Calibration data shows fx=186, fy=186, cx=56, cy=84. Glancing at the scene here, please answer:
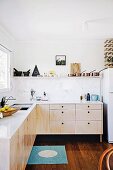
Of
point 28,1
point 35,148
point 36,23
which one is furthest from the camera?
point 35,148

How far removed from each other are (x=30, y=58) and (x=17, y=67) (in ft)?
1.34

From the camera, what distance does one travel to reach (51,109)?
4.23 m

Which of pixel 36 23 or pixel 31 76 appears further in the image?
pixel 31 76

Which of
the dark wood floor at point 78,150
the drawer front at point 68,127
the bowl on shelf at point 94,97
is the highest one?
the bowl on shelf at point 94,97

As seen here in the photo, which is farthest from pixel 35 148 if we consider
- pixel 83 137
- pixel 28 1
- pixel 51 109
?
pixel 28 1

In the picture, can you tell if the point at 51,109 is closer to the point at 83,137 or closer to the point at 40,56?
the point at 83,137

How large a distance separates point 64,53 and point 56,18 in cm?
166

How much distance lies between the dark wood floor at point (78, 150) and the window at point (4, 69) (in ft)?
4.86

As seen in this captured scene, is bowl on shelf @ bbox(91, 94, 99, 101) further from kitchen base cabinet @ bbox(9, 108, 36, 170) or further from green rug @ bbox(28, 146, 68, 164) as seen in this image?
kitchen base cabinet @ bbox(9, 108, 36, 170)

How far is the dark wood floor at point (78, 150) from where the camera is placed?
295cm

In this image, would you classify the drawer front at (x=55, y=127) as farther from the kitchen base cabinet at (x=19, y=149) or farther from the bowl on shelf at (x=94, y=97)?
the kitchen base cabinet at (x=19, y=149)

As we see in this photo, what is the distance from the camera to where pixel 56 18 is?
3189mm

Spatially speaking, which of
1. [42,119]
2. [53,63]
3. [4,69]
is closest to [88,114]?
[42,119]

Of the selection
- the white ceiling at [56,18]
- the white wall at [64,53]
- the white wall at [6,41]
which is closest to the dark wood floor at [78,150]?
the white wall at [6,41]
